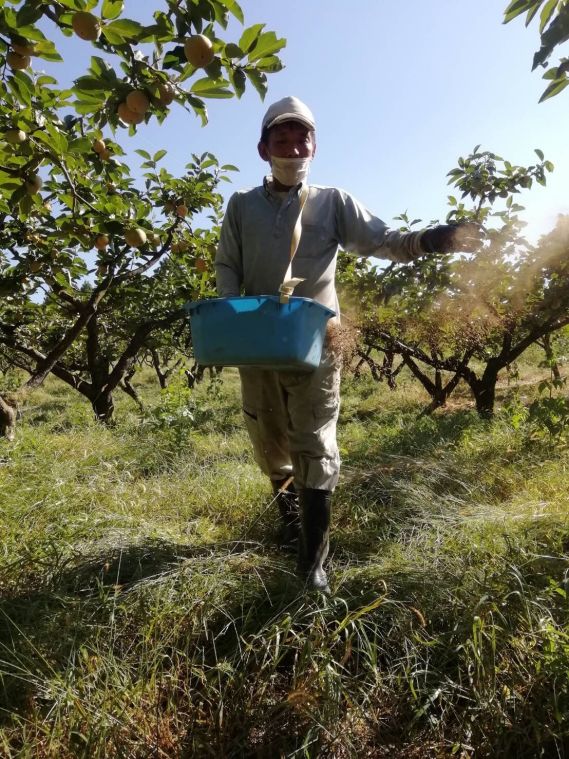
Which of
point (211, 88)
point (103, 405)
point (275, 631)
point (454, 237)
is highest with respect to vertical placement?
point (211, 88)

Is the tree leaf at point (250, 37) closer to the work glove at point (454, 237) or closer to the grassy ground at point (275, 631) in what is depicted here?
the work glove at point (454, 237)

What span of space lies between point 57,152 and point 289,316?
1.04 m

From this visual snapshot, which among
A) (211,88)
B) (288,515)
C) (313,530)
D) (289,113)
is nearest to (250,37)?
(211,88)

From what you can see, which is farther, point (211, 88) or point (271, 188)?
point (271, 188)

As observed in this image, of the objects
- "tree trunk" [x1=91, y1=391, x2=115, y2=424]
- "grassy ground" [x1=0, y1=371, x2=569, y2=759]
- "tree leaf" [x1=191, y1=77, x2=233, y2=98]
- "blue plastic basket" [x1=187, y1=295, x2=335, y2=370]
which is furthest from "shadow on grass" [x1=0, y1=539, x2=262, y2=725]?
"tree trunk" [x1=91, y1=391, x2=115, y2=424]

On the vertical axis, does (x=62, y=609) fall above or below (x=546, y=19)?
below

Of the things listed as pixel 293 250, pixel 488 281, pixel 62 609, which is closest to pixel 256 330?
pixel 293 250

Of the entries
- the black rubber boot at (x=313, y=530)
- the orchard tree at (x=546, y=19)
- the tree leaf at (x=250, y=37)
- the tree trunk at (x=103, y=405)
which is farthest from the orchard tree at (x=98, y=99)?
the tree trunk at (x=103, y=405)

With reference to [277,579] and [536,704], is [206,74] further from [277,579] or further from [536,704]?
[536,704]

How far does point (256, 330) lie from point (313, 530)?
0.70 meters

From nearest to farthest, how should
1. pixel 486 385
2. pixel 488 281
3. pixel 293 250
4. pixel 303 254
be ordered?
pixel 293 250 → pixel 303 254 → pixel 488 281 → pixel 486 385

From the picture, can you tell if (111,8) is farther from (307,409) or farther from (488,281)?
(488,281)

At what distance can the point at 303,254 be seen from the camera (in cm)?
168

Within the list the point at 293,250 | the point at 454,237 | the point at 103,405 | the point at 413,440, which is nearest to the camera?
the point at 454,237
